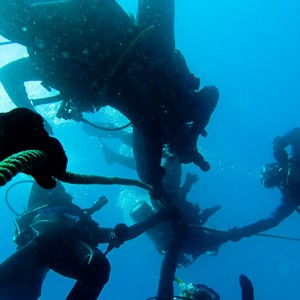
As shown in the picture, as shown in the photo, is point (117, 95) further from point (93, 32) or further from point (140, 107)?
point (93, 32)

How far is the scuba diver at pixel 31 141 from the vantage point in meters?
1.38

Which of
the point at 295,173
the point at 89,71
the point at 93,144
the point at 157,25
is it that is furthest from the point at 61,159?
the point at 93,144

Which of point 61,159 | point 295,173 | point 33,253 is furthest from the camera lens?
point 295,173

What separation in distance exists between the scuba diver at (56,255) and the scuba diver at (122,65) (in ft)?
6.53

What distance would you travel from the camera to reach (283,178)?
992cm

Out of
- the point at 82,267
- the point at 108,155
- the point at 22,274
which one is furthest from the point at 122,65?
the point at 108,155

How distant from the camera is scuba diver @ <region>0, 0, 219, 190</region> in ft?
18.5

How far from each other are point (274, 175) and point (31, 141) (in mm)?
9541

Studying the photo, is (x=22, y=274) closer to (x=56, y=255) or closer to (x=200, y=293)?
(x=56, y=255)

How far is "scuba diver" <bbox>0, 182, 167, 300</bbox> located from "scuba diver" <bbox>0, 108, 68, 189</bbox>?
457cm

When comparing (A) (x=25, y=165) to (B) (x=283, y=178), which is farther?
(B) (x=283, y=178)

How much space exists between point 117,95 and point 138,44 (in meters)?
1.10

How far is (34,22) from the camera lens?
5523 millimetres

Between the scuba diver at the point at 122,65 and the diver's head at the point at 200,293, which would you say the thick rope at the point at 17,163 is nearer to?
the scuba diver at the point at 122,65
